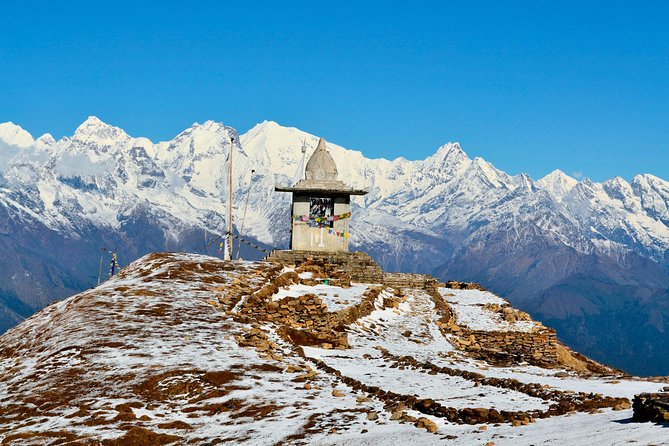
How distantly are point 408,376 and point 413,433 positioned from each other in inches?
350

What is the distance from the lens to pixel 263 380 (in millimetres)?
23266

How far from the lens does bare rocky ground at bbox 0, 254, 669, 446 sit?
17.9 meters

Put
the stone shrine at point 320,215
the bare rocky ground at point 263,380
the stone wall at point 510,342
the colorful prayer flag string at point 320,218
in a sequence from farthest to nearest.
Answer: the colorful prayer flag string at point 320,218
the stone shrine at point 320,215
the stone wall at point 510,342
the bare rocky ground at point 263,380

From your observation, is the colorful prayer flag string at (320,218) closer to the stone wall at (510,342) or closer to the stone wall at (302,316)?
the stone wall at (510,342)

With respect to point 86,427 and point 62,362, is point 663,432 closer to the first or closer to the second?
point 86,427

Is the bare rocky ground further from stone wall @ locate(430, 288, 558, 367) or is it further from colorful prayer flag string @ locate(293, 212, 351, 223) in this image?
colorful prayer flag string @ locate(293, 212, 351, 223)

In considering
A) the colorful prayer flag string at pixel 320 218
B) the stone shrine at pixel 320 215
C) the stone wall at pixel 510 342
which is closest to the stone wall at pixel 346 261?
the stone shrine at pixel 320 215

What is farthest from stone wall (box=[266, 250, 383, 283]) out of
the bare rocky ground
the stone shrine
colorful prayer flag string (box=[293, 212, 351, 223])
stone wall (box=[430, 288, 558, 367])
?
the bare rocky ground

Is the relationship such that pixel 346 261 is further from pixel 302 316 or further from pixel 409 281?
pixel 302 316

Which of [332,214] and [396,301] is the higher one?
[332,214]

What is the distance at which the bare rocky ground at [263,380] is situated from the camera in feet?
58.6

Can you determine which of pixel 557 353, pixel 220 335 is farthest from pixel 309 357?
pixel 557 353

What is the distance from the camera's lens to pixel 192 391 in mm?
21922

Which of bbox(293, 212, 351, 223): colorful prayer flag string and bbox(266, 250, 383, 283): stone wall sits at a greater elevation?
bbox(293, 212, 351, 223): colorful prayer flag string
